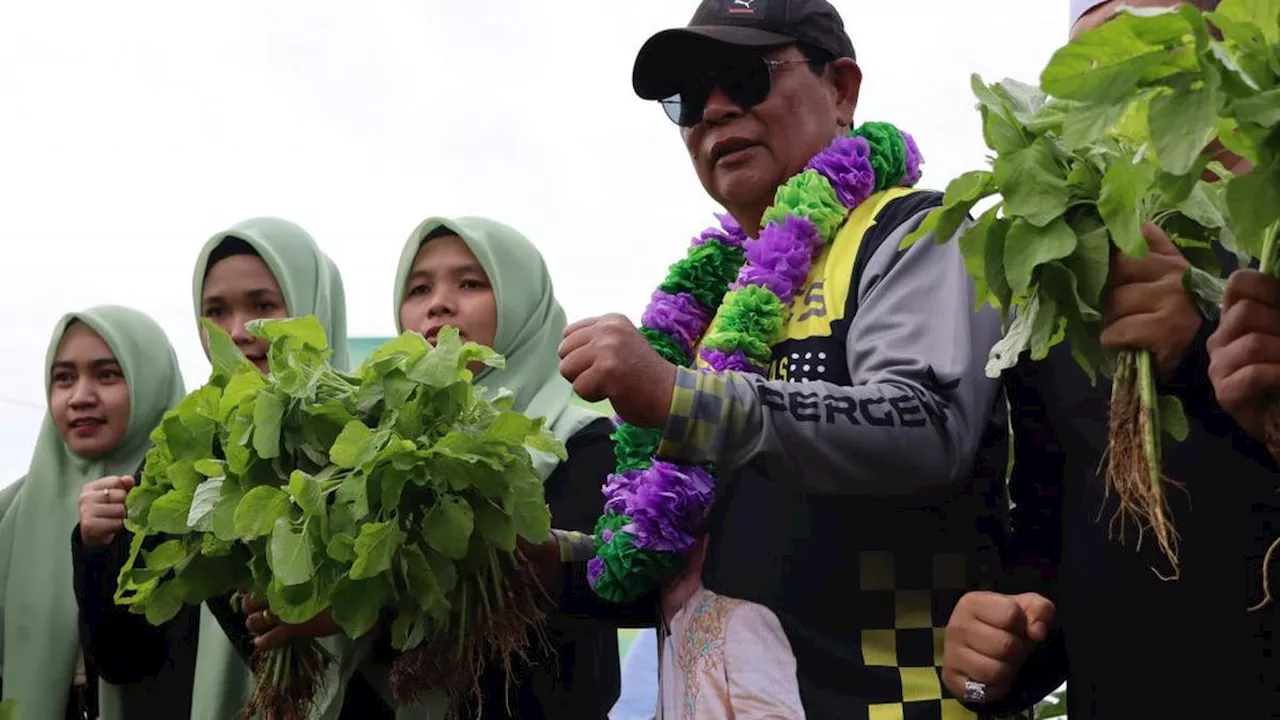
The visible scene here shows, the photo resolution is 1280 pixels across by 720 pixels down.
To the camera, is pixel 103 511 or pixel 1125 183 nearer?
pixel 1125 183

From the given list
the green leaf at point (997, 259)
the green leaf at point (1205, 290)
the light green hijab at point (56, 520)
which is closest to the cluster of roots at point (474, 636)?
the green leaf at point (997, 259)

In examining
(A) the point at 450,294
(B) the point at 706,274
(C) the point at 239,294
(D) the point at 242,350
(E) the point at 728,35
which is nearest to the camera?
(E) the point at 728,35

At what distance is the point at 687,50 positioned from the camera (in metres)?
3.02

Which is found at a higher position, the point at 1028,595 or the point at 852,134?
the point at 852,134

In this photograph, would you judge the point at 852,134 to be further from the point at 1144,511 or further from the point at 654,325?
the point at 1144,511

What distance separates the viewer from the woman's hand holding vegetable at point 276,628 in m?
3.12

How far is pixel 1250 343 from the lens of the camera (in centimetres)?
178

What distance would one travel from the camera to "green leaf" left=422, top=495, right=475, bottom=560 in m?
2.82

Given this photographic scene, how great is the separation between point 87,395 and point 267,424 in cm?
206

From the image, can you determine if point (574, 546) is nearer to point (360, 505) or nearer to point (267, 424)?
point (360, 505)

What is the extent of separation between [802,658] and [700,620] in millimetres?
217

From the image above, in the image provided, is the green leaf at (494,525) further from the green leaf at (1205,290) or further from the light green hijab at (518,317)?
the green leaf at (1205,290)

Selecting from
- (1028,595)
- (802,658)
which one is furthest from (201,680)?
(1028,595)

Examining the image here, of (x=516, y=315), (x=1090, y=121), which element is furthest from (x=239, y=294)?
(x=1090, y=121)
